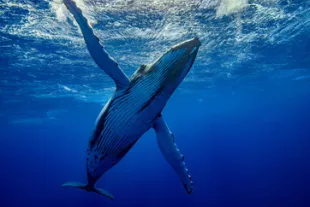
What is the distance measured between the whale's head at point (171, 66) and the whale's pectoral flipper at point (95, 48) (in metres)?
0.38

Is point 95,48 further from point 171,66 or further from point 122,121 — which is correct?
point 122,121

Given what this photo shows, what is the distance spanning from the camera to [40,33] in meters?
11.1

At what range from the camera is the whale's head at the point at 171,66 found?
9.11 ft

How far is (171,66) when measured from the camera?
295 cm

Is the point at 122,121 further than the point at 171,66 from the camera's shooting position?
Yes

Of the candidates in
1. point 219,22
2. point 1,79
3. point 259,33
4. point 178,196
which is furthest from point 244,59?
point 178,196

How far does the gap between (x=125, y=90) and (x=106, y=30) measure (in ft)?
30.6

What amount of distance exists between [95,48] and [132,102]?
3.30ft

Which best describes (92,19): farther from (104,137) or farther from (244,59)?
(244,59)

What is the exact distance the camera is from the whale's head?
2775 millimetres

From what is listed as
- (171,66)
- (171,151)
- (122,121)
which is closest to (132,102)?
(122,121)

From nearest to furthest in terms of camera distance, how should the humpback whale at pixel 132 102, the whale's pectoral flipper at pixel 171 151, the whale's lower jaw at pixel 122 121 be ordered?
the humpback whale at pixel 132 102
the whale's lower jaw at pixel 122 121
the whale's pectoral flipper at pixel 171 151

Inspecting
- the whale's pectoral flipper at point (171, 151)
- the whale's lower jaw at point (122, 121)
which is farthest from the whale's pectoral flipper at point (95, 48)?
the whale's pectoral flipper at point (171, 151)

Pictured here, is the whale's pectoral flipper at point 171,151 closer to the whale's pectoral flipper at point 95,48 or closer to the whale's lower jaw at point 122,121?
the whale's lower jaw at point 122,121
